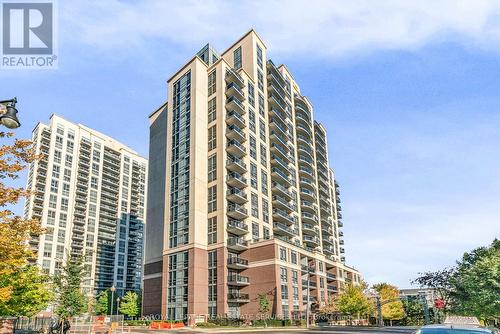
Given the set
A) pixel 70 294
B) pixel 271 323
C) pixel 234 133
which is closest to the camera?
pixel 70 294

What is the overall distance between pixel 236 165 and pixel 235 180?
8.84ft

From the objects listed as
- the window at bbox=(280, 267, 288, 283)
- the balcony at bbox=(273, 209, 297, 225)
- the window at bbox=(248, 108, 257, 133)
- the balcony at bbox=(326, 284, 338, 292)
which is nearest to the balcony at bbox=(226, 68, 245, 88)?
the window at bbox=(248, 108, 257, 133)

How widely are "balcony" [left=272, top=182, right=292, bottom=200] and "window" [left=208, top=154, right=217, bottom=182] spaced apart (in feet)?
47.4

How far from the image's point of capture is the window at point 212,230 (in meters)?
60.1

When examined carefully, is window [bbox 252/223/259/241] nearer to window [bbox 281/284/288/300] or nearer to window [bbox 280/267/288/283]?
window [bbox 280/267/288/283]

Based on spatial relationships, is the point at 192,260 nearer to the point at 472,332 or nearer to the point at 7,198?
the point at 7,198

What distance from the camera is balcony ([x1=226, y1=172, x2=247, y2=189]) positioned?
62244 millimetres

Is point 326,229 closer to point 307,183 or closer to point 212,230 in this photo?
point 307,183

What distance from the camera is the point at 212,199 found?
6234 centimetres

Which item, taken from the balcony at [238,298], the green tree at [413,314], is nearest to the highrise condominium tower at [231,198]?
Answer: the balcony at [238,298]

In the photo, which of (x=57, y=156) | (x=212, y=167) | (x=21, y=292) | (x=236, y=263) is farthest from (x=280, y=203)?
(x=57, y=156)

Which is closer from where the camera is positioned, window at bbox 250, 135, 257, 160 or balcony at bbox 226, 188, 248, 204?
balcony at bbox 226, 188, 248, 204

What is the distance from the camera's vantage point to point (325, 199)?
98875mm

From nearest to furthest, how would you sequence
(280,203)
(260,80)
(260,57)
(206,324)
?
1. (206,324)
2. (280,203)
3. (260,80)
4. (260,57)
